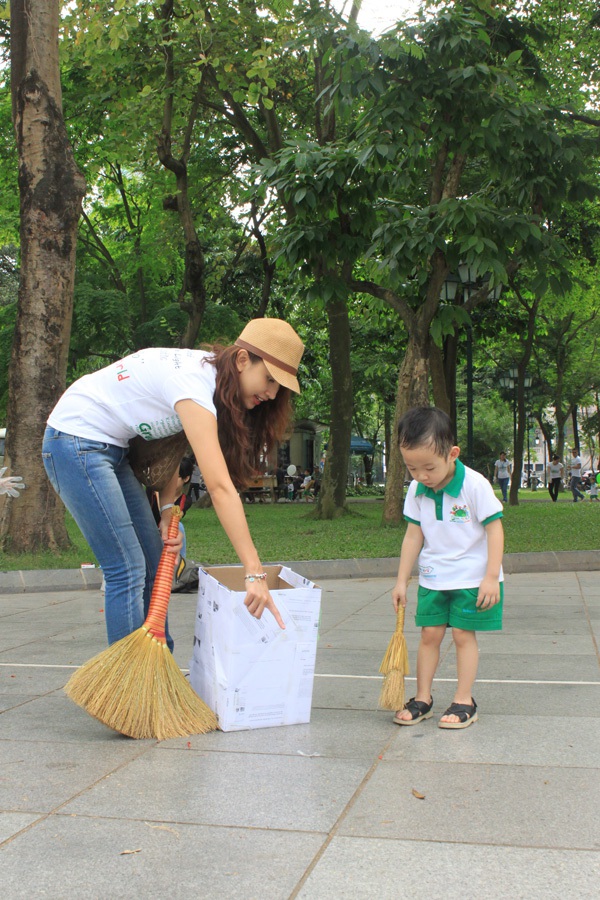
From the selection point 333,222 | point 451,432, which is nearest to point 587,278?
point 333,222

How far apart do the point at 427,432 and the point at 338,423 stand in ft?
47.3

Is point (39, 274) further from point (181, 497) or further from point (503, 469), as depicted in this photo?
point (503, 469)

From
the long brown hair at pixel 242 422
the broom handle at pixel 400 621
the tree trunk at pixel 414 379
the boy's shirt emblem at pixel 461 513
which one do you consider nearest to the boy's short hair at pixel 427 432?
the boy's shirt emblem at pixel 461 513

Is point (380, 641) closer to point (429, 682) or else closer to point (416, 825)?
point (429, 682)

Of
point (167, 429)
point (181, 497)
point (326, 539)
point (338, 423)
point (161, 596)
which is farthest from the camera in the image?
point (338, 423)

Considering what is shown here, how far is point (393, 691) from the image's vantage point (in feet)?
13.3

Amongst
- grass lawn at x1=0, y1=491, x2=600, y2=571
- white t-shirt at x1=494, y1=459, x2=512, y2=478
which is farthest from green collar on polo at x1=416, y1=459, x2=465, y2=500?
white t-shirt at x1=494, y1=459, x2=512, y2=478

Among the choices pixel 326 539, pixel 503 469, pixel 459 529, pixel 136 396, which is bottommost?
pixel 326 539

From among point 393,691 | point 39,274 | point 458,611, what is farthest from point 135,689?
point 39,274

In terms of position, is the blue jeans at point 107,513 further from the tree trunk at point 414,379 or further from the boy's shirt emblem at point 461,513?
the tree trunk at point 414,379

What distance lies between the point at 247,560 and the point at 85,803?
981 millimetres

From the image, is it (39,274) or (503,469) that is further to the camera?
(503,469)

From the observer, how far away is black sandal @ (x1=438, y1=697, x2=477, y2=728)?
390 centimetres

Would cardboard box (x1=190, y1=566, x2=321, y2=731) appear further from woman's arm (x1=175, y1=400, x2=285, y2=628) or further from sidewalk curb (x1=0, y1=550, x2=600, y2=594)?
sidewalk curb (x1=0, y1=550, x2=600, y2=594)
